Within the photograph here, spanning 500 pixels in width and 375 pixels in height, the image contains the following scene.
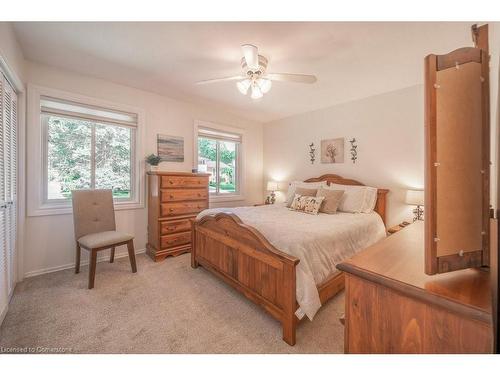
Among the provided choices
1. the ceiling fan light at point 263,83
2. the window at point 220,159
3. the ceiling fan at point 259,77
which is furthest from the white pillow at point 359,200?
the window at point 220,159

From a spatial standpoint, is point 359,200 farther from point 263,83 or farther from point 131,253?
point 131,253

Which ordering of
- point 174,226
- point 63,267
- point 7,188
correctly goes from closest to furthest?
point 7,188
point 63,267
point 174,226

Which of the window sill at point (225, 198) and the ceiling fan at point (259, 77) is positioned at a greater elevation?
the ceiling fan at point (259, 77)

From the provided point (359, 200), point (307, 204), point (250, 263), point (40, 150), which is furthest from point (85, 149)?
point (359, 200)

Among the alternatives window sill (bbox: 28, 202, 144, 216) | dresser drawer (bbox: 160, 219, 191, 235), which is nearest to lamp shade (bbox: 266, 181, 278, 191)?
dresser drawer (bbox: 160, 219, 191, 235)

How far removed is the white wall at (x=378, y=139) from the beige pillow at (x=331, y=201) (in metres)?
0.72

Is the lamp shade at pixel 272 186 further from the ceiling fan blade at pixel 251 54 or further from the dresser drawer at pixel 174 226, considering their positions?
the ceiling fan blade at pixel 251 54

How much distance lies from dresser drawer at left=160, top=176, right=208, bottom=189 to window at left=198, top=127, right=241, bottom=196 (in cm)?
63

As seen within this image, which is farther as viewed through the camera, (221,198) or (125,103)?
(221,198)

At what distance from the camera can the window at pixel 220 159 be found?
13.5 feet

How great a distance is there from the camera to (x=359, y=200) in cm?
313

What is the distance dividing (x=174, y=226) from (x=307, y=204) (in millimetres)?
1932

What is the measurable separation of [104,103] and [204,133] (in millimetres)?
1586

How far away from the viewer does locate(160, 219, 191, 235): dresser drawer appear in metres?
3.06
